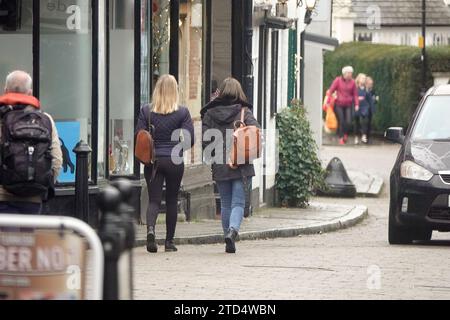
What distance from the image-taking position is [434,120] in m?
16.1

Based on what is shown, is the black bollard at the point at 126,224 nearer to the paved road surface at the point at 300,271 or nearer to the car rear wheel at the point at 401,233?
the paved road surface at the point at 300,271

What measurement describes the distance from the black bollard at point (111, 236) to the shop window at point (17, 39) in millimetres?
8613

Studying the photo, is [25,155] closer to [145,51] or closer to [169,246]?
[169,246]

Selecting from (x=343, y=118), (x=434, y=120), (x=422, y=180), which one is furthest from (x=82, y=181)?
(x=343, y=118)

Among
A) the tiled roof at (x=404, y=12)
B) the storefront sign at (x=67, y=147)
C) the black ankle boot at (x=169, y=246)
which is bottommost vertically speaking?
the black ankle boot at (x=169, y=246)

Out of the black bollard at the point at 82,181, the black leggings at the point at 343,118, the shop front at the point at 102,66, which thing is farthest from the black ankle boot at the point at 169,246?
the black leggings at the point at 343,118

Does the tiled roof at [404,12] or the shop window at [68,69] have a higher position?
the tiled roof at [404,12]

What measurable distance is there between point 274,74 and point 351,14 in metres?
29.3

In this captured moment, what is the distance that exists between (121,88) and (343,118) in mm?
21401

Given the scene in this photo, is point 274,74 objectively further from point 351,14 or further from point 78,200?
point 351,14

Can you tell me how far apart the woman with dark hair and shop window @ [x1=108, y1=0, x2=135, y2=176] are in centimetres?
186

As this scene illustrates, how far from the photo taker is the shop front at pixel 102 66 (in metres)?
14.8

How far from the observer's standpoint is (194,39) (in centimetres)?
1872
